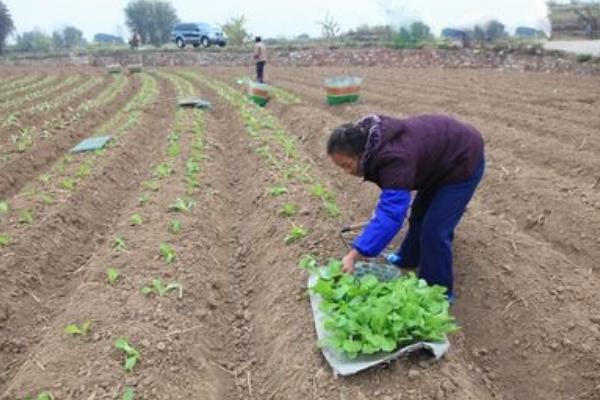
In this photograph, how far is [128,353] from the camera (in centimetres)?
392

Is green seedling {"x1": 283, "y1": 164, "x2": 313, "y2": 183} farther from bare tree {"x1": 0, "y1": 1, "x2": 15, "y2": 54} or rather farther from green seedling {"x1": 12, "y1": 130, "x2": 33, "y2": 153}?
bare tree {"x1": 0, "y1": 1, "x2": 15, "y2": 54}

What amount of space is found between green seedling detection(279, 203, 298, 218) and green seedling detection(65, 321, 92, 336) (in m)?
2.36

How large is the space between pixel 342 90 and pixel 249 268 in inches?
339

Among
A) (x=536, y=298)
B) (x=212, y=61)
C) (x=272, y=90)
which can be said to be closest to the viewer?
(x=536, y=298)

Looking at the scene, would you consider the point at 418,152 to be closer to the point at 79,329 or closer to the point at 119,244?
the point at 79,329

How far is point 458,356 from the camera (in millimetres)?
3953

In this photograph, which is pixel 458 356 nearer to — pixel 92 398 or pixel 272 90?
Result: pixel 92 398

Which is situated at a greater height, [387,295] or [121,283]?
[387,295]

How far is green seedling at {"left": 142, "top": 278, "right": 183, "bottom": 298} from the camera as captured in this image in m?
4.66

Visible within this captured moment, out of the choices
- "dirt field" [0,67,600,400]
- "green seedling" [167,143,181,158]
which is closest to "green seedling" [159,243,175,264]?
"dirt field" [0,67,600,400]

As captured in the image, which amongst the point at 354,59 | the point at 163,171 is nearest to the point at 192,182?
the point at 163,171

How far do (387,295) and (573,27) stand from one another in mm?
28401

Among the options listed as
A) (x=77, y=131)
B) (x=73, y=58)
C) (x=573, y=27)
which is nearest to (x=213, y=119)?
(x=77, y=131)

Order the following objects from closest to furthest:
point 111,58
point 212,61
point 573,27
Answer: point 573,27 < point 212,61 < point 111,58
